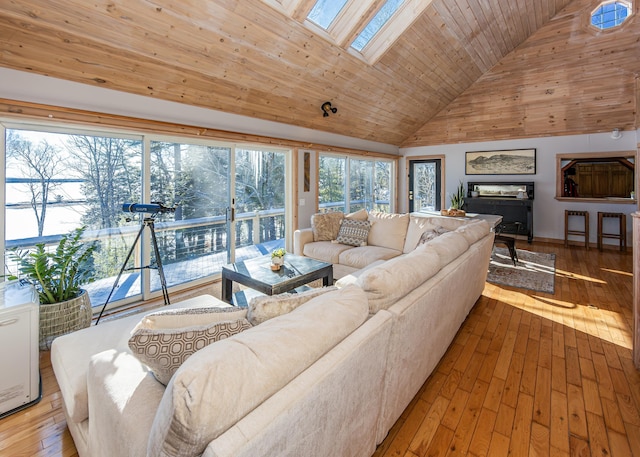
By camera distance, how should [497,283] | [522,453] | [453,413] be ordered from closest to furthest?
1. [522,453]
2. [453,413]
3. [497,283]

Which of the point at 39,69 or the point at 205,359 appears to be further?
the point at 39,69

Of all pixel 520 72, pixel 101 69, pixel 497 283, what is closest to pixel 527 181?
pixel 520 72

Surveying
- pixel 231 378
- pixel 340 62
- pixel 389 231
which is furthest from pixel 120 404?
pixel 340 62

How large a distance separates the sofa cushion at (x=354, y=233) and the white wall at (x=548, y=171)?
4440mm

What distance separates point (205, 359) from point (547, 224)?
789 centimetres

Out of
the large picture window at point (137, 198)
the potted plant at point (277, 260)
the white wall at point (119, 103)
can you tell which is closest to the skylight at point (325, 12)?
the white wall at point (119, 103)

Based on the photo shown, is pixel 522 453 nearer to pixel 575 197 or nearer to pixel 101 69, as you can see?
pixel 101 69

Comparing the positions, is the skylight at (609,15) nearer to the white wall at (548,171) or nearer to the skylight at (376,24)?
the white wall at (548,171)

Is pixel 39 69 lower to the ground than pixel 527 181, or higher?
higher

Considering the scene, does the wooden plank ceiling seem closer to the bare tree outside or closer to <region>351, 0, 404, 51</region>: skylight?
<region>351, 0, 404, 51</region>: skylight

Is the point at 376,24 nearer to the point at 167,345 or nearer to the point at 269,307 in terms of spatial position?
the point at 269,307

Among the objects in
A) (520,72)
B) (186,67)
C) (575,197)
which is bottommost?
(575,197)

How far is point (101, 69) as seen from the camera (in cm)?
296

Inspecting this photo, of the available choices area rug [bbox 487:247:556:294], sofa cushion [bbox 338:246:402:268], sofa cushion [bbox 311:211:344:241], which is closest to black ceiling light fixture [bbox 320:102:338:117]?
sofa cushion [bbox 311:211:344:241]
